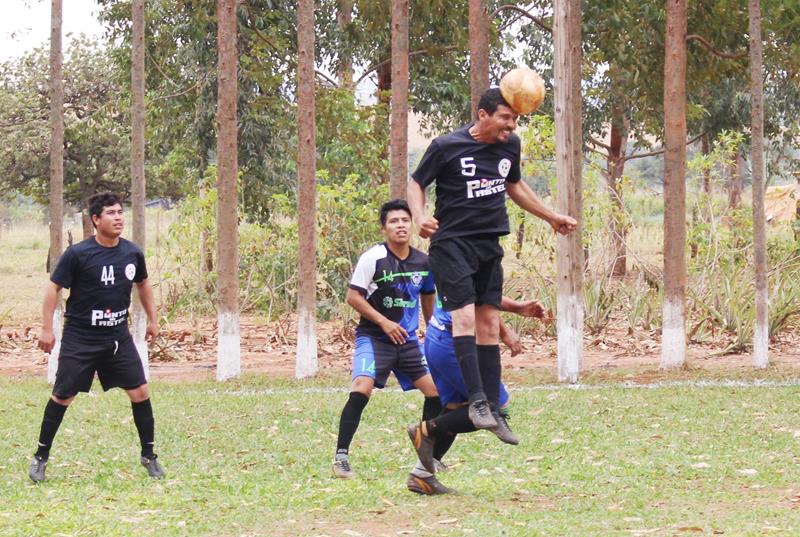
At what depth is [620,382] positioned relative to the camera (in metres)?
14.6

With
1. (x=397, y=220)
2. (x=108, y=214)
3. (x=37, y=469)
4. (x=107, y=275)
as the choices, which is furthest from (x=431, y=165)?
(x=37, y=469)

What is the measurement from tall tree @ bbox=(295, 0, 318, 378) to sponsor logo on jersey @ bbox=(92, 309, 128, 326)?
6838 millimetres

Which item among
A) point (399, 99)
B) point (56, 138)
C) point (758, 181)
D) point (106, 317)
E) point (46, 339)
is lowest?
point (46, 339)

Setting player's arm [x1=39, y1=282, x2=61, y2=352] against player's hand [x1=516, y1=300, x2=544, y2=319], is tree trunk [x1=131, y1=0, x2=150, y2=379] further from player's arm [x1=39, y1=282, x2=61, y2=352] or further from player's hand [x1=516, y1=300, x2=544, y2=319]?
player's hand [x1=516, y1=300, x2=544, y2=319]

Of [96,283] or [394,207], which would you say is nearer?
[394,207]

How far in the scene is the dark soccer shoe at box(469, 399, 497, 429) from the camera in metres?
6.85

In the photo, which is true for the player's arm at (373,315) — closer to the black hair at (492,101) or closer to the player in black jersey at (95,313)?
the player in black jersey at (95,313)

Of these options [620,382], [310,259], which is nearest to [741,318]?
[620,382]

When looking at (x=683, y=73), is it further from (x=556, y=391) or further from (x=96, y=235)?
(x=96, y=235)

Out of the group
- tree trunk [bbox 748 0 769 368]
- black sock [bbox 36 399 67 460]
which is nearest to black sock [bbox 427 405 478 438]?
black sock [bbox 36 399 67 460]

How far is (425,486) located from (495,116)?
2.20 meters

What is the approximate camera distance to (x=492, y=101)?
6910mm

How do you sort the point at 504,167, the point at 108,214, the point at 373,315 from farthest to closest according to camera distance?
the point at 108,214 → the point at 373,315 → the point at 504,167

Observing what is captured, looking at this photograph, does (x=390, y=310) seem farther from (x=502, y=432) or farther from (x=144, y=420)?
(x=144, y=420)
